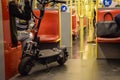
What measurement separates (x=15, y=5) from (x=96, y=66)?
212 centimetres

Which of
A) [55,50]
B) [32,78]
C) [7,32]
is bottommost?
[32,78]

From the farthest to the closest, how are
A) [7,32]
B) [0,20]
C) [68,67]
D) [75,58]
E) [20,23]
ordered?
[75,58], [20,23], [68,67], [7,32], [0,20]

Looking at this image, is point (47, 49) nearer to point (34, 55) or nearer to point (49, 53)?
point (49, 53)

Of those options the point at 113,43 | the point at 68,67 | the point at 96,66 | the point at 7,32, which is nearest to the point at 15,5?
the point at 7,32

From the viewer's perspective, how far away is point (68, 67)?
5.69m

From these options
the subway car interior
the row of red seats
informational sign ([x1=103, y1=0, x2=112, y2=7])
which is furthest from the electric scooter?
informational sign ([x1=103, y1=0, x2=112, y2=7])

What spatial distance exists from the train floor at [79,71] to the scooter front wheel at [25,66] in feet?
0.27

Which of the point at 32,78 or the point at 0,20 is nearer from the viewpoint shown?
the point at 0,20

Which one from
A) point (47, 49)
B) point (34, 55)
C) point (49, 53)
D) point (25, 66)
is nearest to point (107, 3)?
point (47, 49)

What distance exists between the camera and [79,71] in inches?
210

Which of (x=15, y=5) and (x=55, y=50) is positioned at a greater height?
(x=15, y=5)

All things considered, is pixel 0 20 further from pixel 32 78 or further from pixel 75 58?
pixel 75 58

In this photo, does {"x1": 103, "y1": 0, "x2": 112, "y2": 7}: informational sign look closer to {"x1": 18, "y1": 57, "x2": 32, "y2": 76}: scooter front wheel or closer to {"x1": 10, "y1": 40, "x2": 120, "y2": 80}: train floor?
{"x1": 10, "y1": 40, "x2": 120, "y2": 80}: train floor

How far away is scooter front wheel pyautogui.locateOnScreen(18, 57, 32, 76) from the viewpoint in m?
4.88
